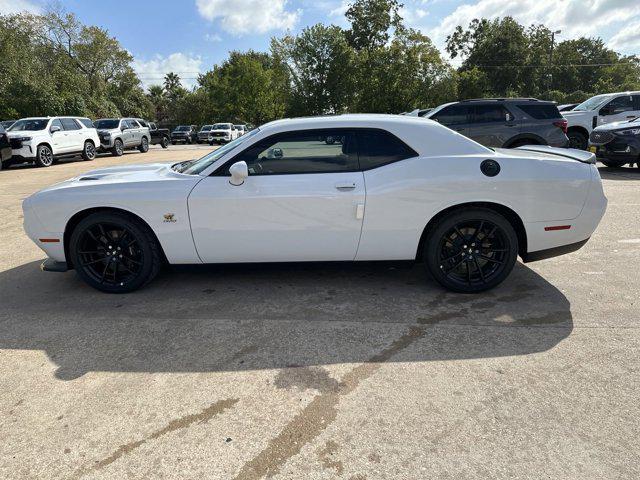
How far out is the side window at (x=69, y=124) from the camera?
54.5ft

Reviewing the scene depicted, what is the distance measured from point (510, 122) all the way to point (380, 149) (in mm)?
7517

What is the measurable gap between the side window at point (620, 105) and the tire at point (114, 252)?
46.2 ft

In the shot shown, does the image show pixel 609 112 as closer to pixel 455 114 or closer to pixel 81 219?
pixel 455 114

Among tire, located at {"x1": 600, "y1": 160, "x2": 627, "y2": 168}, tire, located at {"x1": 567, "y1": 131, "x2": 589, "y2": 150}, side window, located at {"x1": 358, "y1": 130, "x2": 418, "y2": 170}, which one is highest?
side window, located at {"x1": 358, "y1": 130, "x2": 418, "y2": 170}

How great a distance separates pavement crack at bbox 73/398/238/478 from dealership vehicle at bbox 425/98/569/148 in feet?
30.0

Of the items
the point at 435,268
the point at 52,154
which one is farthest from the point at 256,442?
the point at 52,154

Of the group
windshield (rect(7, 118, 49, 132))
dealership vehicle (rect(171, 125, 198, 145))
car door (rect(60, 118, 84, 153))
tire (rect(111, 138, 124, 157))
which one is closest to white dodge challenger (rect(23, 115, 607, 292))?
windshield (rect(7, 118, 49, 132))

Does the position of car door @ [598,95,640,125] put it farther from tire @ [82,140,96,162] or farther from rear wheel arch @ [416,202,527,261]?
tire @ [82,140,96,162]

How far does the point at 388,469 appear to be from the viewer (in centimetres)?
203

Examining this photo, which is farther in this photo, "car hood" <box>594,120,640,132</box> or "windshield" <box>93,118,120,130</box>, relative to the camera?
"windshield" <box>93,118,120,130</box>

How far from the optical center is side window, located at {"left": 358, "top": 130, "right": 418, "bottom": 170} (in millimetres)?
3809

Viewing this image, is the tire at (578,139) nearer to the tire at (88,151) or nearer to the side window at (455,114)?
the side window at (455,114)

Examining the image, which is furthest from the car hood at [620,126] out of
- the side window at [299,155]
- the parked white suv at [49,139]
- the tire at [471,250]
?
the parked white suv at [49,139]

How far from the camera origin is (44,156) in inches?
612
